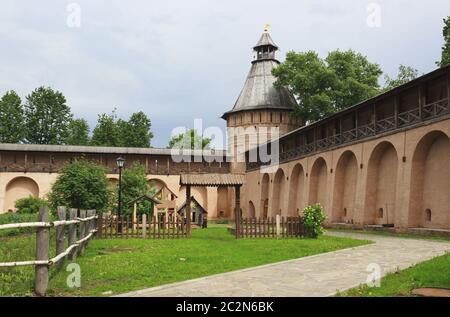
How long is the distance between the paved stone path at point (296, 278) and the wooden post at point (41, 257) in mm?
1290

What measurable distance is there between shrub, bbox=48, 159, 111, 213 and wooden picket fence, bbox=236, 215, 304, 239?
11.0 meters

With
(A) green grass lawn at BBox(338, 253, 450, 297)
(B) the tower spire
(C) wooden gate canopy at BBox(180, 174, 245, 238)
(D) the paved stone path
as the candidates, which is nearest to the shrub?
(C) wooden gate canopy at BBox(180, 174, 245, 238)

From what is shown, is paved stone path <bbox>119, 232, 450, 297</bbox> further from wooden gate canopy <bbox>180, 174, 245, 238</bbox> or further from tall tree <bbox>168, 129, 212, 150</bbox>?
tall tree <bbox>168, 129, 212, 150</bbox>

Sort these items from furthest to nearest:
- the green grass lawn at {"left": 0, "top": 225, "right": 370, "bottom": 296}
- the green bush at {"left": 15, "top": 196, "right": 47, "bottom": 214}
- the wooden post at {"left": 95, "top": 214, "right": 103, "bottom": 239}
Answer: the green bush at {"left": 15, "top": 196, "right": 47, "bottom": 214}
the wooden post at {"left": 95, "top": 214, "right": 103, "bottom": 239}
the green grass lawn at {"left": 0, "top": 225, "right": 370, "bottom": 296}

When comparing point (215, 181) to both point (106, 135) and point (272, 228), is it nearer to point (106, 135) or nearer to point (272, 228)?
point (272, 228)

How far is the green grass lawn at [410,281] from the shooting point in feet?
21.2

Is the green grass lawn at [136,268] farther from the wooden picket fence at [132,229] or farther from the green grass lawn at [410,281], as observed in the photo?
the wooden picket fence at [132,229]

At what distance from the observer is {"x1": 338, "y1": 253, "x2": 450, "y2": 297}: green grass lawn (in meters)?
6.46

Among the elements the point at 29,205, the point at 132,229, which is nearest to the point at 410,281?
the point at 132,229

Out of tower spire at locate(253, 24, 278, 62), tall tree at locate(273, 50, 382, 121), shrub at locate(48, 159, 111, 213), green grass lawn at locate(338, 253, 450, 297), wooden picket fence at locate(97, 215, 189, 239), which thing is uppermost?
tower spire at locate(253, 24, 278, 62)

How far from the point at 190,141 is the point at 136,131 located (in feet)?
30.4
